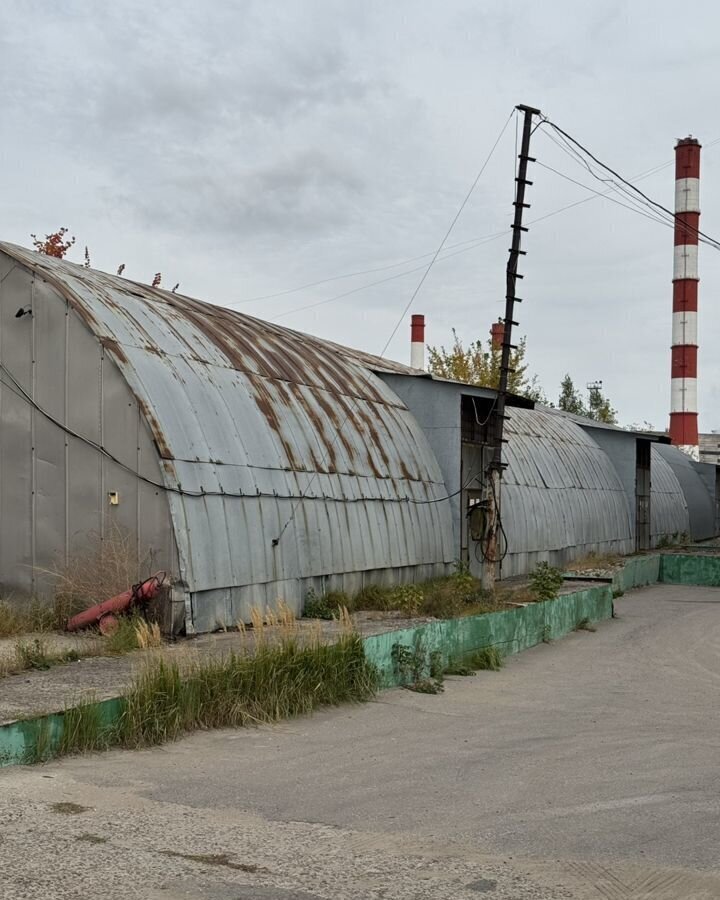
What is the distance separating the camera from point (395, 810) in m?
7.89

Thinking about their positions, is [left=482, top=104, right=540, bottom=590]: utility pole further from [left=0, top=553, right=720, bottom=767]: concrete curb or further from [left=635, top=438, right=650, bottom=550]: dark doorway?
[left=635, top=438, right=650, bottom=550]: dark doorway

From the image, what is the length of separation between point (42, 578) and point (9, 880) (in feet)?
32.7

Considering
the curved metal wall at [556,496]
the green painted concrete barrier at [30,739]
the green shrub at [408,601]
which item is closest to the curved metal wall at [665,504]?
the curved metal wall at [556,496]

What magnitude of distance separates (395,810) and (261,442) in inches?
389

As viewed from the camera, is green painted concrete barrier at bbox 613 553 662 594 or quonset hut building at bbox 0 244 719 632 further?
green painted concrete barrier at bbox 613 553 662 594

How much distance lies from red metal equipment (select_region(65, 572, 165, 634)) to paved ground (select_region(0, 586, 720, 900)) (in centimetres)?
353

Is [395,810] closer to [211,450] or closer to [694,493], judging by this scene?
[211,450]

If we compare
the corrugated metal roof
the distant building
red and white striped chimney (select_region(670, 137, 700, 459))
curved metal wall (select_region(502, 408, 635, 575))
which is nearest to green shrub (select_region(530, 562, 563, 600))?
the corrugated metal roof

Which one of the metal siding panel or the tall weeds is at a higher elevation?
the metal siding panel

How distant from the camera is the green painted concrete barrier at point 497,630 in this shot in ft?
42.2

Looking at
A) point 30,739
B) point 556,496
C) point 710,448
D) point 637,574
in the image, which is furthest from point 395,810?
point 710,448

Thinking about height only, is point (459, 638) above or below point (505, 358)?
below

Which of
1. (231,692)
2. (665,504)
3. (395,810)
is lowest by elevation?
(395,810)

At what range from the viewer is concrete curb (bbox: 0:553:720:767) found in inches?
340
